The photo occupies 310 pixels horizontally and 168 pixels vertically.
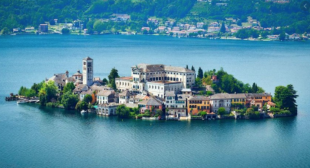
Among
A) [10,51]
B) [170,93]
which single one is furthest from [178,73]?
[10,51]

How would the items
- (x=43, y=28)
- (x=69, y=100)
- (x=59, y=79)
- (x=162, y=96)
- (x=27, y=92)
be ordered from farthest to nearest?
1. (x=43, y=28)
2. (x=59, y=79)
3. (x=27, y=92)
4. (x=69, y=100)
5. (x=162, y=96)

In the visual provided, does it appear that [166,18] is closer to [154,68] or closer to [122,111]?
[154,68]

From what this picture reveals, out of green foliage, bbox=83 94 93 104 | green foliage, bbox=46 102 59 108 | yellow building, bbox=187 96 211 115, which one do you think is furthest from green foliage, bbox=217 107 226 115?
green foliage, bbox=46 102 59 108

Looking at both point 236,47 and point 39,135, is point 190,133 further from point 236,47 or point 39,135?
point 236,47

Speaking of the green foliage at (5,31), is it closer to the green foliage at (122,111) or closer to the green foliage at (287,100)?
the green foliage at (122,111)

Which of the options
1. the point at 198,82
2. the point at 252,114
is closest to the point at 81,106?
the point at 198,82

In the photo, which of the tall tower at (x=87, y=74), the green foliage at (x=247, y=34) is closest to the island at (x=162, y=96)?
the tall tower at (x=87, y=74)

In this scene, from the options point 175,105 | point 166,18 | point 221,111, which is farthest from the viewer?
point 166,18

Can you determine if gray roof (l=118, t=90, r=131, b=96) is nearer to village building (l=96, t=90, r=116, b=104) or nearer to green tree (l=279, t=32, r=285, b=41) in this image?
village building (l=96, t=90, r=116, b=104)
